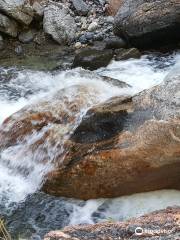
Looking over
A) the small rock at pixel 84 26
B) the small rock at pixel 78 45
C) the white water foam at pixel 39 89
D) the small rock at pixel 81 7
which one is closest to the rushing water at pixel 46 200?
the white water foam at pixel 39 89

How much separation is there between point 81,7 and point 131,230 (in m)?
9.34

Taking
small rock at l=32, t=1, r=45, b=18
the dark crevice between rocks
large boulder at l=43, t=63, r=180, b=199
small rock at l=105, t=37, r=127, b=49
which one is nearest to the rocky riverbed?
large boulder at l=43, t=63, r=180, b=199

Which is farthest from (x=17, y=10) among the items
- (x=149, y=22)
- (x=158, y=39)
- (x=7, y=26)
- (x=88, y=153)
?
(x=88, y=153)

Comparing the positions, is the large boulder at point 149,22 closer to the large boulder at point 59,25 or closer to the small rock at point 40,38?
the large boulder at point 59,25

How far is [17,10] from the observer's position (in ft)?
35.3

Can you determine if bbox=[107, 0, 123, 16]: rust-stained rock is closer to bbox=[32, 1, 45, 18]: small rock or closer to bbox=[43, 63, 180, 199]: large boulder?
bbox=[32, 1, 45, 18]: small rock

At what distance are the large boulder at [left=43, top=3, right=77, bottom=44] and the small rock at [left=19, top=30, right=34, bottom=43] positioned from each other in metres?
0.34

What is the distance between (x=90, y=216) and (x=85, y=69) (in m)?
4.24

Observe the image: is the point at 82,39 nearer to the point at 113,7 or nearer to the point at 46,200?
the point at 113,7

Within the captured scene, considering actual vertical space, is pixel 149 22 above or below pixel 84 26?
above

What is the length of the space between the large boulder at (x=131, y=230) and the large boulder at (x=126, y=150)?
7.84 ft

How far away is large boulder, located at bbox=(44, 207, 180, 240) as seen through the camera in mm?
2629

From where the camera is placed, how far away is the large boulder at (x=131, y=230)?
2.63 meters

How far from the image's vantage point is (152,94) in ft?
18.9
